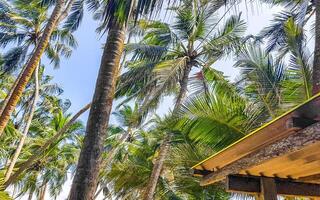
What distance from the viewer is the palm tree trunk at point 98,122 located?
3.87 m

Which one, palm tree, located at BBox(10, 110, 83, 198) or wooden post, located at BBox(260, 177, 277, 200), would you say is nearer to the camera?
wooden post, located at BBox(260, 177, 277, 200)

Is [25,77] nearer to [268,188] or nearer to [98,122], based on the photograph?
[98,122]

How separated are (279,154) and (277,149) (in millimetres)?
51

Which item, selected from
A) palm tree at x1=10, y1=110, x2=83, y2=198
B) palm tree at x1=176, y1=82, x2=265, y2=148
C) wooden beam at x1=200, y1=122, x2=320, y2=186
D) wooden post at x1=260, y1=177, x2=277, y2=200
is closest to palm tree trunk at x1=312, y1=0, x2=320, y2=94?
wooden post at x1=260, y1=177, x2=277, y2=200

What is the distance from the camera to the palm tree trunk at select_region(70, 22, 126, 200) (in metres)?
3.87

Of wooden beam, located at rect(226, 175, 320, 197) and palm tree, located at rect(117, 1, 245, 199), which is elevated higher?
palm tree, located at rect(117, 1, 245, 199)

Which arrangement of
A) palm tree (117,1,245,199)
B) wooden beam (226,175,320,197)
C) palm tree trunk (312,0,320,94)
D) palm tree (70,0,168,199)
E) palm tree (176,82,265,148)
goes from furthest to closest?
palm tree (117,1,245,199) < palm tree (176,82,265,148) < palm tree trunk (312,0,320,94) < wooden beam (226,175,320,197) < palm tree (70,0,168,199)

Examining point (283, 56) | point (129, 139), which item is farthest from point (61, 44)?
point (283, 56)

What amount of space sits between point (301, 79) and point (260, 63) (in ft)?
3.66

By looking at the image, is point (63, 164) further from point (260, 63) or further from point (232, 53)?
point (260, 63)

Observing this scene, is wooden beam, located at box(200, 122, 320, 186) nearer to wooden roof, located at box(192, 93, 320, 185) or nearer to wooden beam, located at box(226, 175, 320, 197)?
wooden roof, located at box(192, 93, 320, 185)

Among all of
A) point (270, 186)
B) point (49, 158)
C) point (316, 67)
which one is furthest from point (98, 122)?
point (49, 158)

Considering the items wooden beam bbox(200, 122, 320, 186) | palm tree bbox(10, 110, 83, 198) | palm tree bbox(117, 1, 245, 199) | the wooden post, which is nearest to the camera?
wooden beam bbox(200, 122, 320, 186)

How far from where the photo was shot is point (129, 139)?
22859mm
